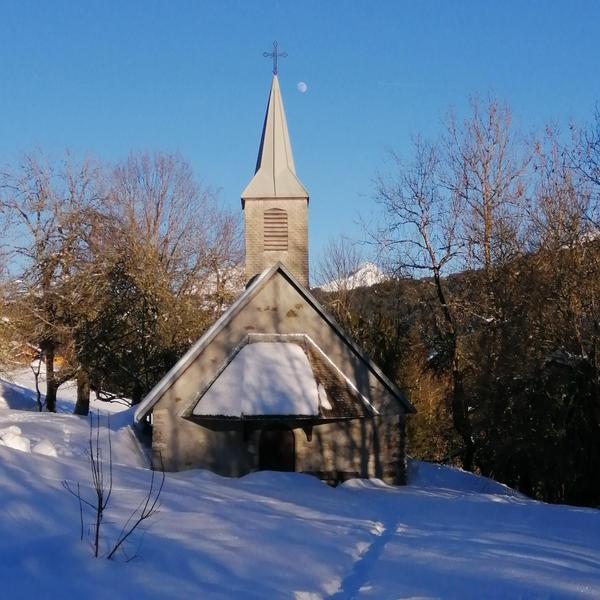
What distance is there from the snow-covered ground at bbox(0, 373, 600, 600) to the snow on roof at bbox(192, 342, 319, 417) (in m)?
2.37

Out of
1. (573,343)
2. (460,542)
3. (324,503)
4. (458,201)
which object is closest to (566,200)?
(573,343)

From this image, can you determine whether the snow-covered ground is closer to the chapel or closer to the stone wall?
the chapel

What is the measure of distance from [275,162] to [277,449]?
871cm

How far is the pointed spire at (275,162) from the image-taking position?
20000 mm

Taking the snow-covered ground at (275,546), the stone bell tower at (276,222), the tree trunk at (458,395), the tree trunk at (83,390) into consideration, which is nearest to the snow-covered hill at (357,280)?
the tree trunk at (458,395)

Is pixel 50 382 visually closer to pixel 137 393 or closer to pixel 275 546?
pixel 137 393

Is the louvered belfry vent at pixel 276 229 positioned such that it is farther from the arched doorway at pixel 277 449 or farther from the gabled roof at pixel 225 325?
the arched doorway at pixel 277 449

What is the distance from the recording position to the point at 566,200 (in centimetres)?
1883

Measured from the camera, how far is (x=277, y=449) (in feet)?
54.7

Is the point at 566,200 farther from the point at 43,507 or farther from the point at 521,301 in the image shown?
the point at 43,507

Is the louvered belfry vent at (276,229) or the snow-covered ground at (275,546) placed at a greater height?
the louvered belfry vent at (276,229)

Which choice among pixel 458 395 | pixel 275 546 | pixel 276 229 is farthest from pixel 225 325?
pixel 458 395

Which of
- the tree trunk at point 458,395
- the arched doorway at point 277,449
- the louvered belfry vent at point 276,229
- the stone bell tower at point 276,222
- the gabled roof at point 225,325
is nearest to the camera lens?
the gabled roof at point 225,325

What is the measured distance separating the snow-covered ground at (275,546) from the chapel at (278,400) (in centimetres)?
286
